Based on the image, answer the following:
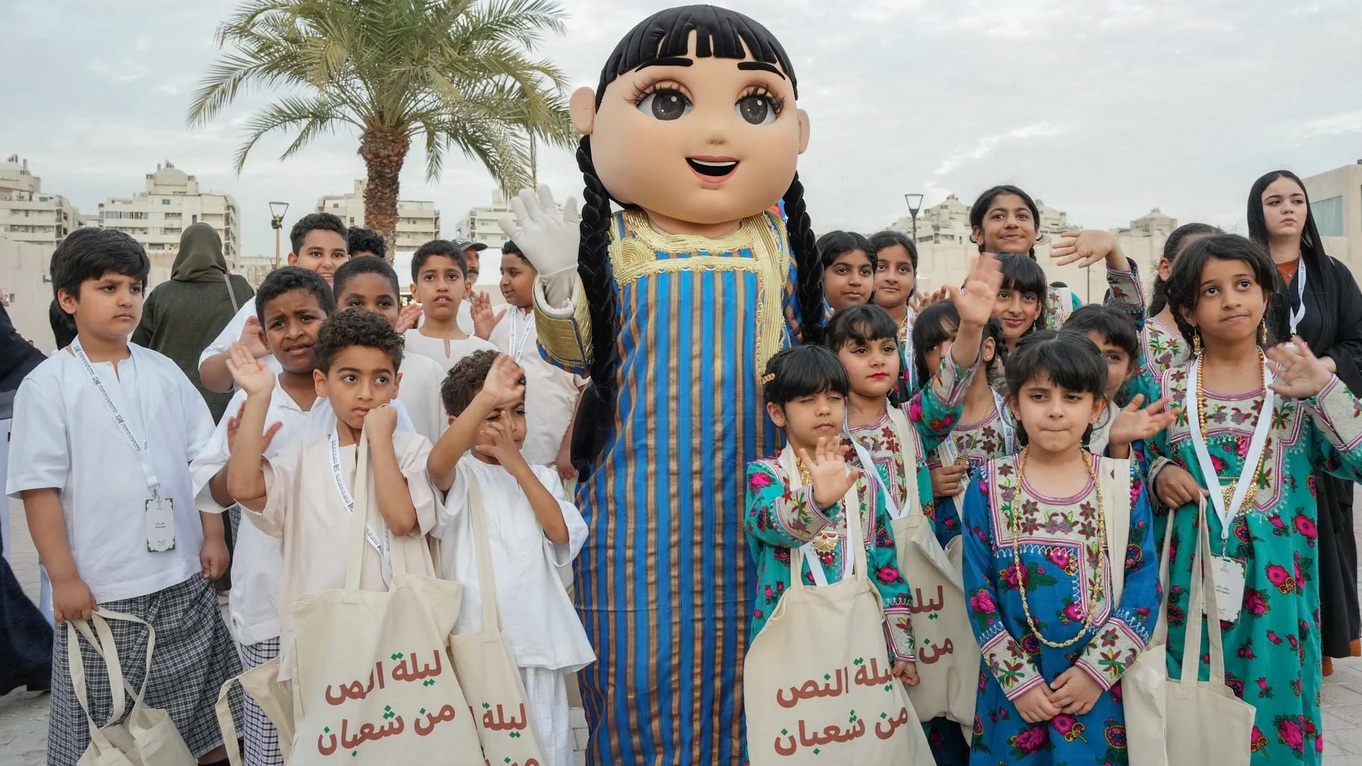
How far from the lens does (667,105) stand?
9.43 ft

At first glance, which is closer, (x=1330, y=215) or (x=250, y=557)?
(x=250, y=557)

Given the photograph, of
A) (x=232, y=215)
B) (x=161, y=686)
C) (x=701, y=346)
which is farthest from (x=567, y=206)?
(x=232, y=215)

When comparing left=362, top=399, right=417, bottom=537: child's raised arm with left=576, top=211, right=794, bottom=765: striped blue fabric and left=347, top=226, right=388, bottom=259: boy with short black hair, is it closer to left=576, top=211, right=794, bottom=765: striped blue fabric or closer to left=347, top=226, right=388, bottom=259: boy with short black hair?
left=576, top=211, right=794, bottom=765: striped blue fabric

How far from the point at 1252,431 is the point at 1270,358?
0.72ft

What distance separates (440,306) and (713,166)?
2051 mm

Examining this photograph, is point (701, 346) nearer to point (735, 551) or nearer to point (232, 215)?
point (735, 551)

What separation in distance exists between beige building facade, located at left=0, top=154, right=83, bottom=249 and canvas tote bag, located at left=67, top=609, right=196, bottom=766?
75749mm

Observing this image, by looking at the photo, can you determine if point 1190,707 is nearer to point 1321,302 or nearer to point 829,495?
point 829,495

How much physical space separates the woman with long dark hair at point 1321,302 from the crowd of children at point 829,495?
1.11 m

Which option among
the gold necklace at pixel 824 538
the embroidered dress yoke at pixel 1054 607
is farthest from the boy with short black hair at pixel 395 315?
the embroidered dress yoke at pixel 1054 607

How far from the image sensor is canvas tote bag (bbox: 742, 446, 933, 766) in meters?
2.48

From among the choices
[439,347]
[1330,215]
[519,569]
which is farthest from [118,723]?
[1330,215]

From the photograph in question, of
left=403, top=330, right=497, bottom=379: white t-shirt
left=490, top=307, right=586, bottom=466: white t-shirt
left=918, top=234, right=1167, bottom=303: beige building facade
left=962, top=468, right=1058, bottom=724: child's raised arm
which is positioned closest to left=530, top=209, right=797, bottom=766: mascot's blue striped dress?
left=962, top=468, right=1058, bottom=724: child's raised arm

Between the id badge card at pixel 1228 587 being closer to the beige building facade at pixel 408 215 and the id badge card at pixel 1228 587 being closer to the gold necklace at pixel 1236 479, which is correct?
the gold necklace at pixel 1236 479
